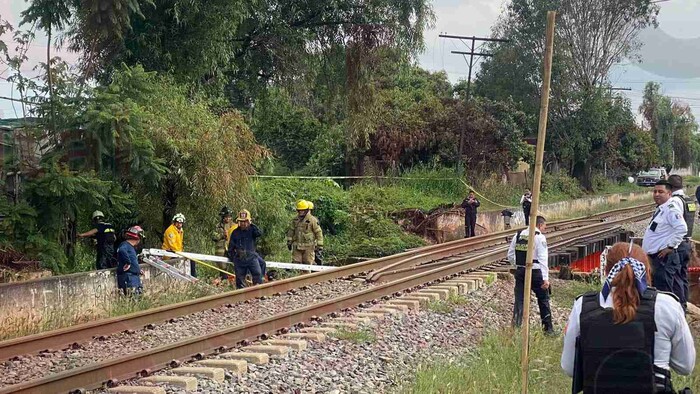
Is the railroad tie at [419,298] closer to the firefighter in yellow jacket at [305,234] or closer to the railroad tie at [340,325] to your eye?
the railroad tie at [340,325]

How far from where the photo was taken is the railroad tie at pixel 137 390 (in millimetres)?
7305

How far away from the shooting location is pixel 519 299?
36.4ft

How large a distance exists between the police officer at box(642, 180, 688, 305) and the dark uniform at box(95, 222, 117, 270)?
8684 mm

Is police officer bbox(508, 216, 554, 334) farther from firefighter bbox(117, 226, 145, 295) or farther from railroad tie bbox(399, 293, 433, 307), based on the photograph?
firefighter bbox(117, 226, 145, 295)

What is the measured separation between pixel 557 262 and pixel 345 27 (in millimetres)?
11449

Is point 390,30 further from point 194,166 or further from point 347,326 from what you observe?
point 347,326

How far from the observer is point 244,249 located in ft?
48.0

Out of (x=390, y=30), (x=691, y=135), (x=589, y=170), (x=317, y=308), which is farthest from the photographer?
(x=691, y=135)

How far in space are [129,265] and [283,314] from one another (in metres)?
3.03

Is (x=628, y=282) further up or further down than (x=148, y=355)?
further up

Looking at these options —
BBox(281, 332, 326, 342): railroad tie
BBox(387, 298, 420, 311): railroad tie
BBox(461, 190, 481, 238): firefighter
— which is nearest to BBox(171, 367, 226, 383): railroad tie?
BBox(281, 332, 326, 342): railroad tie

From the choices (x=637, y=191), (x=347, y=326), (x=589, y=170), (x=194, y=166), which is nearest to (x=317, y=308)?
(x=347, y=326)

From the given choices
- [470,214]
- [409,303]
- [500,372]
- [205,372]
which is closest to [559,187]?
[470,214]

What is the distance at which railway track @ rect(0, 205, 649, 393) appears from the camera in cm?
775
